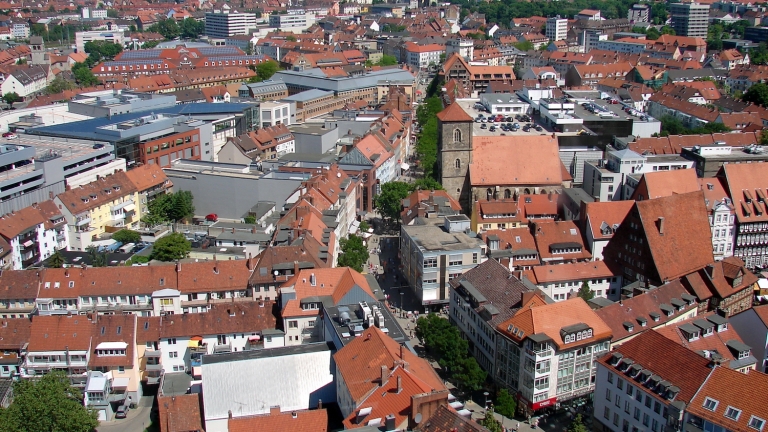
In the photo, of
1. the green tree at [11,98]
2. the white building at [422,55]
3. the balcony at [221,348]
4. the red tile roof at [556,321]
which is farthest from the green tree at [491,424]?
the white building at [422,55]

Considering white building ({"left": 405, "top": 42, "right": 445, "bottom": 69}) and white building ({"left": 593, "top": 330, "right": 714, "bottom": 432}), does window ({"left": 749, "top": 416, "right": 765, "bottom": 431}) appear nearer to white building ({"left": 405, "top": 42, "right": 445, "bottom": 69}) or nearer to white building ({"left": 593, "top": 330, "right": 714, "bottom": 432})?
white building ({"left": 593, "top": 330, "right": 714, "bottom": 432})

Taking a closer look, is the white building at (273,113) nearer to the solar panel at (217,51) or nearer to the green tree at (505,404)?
the solar panel at (217,51)

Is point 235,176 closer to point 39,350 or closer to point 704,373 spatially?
point 39,350

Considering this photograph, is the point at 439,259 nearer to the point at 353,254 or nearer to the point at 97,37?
the point at 353,254

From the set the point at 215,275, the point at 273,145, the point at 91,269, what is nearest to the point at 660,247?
the point at 215,275

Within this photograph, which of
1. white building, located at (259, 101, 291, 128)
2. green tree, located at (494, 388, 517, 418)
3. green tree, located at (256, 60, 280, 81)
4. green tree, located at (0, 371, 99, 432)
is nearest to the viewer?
green tree, located at (0, 371, 99, 432)

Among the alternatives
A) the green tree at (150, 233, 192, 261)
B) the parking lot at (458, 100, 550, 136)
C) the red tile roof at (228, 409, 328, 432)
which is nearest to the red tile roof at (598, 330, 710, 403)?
the red tile roof at (228, 409, 328, 432)
